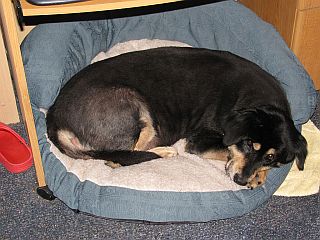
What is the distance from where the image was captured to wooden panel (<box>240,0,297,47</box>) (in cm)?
279

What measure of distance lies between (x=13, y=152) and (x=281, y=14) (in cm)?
173

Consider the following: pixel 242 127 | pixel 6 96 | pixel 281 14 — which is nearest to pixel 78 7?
pixel 242 127

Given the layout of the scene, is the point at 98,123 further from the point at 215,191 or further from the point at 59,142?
the point at 215,191

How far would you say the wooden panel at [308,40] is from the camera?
9.01ft

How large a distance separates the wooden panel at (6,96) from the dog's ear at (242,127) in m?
1.26

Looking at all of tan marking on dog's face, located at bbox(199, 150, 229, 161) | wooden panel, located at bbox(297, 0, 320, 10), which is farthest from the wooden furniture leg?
wooden panel, located at bbox(297, 0, 320, 10)

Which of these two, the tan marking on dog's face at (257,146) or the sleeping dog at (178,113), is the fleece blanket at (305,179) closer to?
the sleeping dog at (178,113)

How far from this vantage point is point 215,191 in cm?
221

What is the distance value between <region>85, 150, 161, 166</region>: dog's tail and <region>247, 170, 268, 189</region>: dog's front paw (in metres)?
0.48

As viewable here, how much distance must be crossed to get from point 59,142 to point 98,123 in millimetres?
215

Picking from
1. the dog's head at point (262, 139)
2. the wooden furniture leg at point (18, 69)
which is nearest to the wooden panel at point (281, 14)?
the dog's head at point (262, 139)

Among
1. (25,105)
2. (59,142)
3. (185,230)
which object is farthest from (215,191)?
(25,105)

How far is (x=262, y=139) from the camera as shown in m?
2.15

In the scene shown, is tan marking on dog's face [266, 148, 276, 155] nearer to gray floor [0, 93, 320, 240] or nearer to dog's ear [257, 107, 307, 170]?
dog's ear [257, 107, 307, 170]
